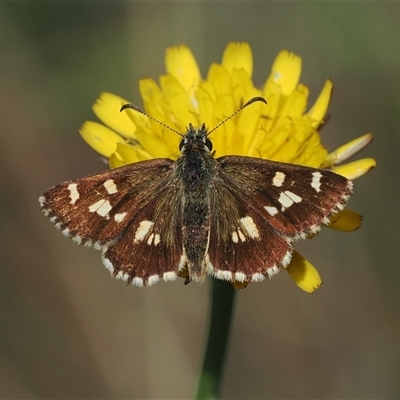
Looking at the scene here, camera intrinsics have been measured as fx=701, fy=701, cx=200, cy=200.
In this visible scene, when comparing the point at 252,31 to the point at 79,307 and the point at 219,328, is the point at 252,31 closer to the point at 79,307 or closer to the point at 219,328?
the point at 79,307

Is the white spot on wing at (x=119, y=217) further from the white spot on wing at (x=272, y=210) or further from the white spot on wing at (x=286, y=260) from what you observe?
the white spot on wing at (x=286, y=260)

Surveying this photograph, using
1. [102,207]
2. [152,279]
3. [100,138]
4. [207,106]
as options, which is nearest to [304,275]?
[152,279]

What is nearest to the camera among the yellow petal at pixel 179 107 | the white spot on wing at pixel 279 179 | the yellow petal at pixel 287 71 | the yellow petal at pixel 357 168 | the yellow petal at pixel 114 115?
the white spot on wing at pixel 279 179

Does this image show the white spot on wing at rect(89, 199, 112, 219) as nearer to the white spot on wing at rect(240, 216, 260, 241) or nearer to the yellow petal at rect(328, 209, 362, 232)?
the white spot on wing at rect(240, 216, 260, 241)

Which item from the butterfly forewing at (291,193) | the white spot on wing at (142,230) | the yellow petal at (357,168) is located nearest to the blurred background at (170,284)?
the yellow petal at (357,168)

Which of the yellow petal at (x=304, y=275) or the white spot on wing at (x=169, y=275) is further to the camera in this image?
the yellow petal at (x=304, y=275)

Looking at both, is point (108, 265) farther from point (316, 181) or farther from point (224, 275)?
point (316, 181)
